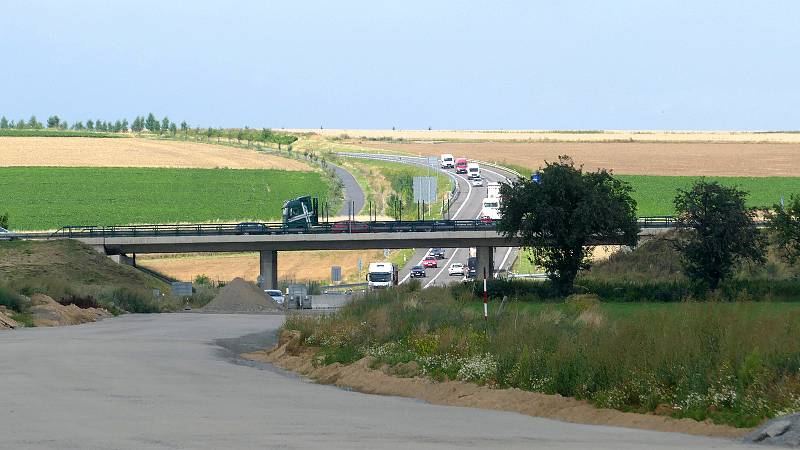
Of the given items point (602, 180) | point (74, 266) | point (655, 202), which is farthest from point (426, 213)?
point (602, 180)

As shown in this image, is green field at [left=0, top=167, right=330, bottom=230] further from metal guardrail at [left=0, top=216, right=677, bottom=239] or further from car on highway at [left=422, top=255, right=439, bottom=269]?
metal guardrail at [left=0, top=216, right=677, bottom=239]

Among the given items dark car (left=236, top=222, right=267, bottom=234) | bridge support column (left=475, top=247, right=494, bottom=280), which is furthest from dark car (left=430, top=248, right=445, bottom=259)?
dark car (left=236, top=222, right=267, bottom=234)

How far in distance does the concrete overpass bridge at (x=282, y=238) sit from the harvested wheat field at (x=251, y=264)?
15.9 meters

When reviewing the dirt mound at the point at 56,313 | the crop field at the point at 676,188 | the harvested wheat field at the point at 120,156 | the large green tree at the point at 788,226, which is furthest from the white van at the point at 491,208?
the harvested wheat field at the point at 120,156

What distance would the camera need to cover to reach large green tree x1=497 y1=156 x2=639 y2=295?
218 feet

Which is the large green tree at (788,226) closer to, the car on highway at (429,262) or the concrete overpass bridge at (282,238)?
the concrete overpass bridge at (282,238)

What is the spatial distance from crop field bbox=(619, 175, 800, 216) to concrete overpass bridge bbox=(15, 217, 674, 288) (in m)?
38.6

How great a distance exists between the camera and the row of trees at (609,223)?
63.8 metres

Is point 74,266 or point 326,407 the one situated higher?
point 326,407

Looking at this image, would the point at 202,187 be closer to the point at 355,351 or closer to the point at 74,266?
the point at 74,266

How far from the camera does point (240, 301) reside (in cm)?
7294

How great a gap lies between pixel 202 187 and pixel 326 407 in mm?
127886

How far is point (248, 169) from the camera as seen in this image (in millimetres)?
170500

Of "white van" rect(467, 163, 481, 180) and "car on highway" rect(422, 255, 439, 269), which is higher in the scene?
"white van" rect(467, 163, 481, 180)
